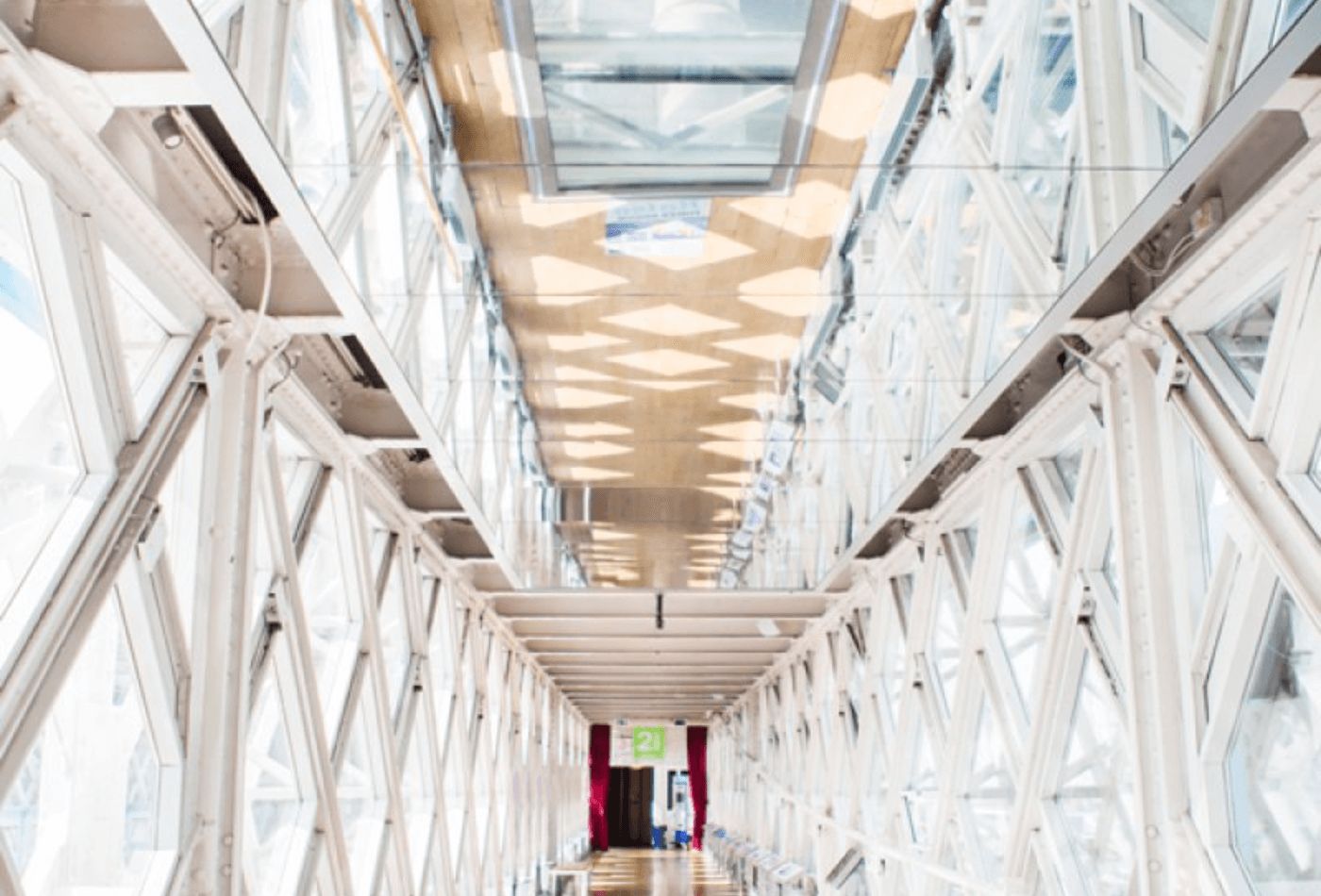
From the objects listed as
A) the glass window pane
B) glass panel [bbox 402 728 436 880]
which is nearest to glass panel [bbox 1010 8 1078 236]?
the glass window pane

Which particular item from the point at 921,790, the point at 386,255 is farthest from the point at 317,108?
the point at 921,790

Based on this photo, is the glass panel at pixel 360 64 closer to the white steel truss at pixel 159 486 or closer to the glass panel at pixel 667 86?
the white steel truss at pixel 159 486

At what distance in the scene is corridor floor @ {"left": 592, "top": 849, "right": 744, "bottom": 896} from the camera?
68.3 feet

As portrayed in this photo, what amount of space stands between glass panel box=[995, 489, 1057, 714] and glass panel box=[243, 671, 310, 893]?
378 centimetres

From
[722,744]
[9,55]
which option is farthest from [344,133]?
[722,744]

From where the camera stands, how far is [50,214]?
3.31m

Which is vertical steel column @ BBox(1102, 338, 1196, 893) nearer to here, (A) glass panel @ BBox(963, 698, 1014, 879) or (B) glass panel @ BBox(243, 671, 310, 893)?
(A) glass panel @ BBox(963, 698, 1014, 879)

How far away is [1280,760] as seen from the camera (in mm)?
4008

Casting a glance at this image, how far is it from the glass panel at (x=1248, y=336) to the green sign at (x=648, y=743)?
1285 inches

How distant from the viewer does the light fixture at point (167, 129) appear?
379cm

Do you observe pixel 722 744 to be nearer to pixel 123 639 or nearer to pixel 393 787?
pixel 393 787

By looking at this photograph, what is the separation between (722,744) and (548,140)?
25.1m

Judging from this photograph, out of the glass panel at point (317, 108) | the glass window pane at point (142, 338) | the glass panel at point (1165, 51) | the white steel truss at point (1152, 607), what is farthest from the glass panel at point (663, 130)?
the glass window pane at point (142, 338)

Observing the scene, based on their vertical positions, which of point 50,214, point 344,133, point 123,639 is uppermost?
point 344,133
